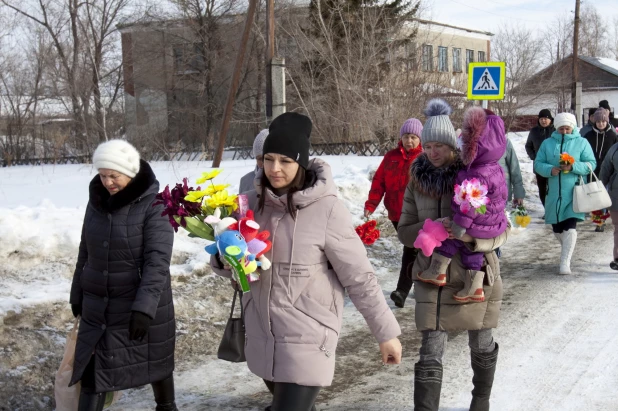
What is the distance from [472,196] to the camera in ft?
12.4

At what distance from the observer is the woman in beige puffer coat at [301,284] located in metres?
2.99

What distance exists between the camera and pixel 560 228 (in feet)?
26.7

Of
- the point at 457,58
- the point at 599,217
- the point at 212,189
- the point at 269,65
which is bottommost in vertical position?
the point at 599,217

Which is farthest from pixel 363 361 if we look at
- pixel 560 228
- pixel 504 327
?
pixel 560 228

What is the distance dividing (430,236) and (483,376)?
3.08 ft

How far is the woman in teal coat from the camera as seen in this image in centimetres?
785

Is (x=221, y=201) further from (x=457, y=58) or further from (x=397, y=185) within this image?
(x=457, y=58)

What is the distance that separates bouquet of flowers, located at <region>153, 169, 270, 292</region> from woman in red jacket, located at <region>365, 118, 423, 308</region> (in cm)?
351

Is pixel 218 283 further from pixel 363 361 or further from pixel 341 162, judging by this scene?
pixel 341 162

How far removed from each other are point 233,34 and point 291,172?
37451 mm

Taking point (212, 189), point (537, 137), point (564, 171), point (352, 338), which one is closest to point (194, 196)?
point (212, 189)

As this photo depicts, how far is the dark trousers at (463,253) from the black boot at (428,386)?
604 mm

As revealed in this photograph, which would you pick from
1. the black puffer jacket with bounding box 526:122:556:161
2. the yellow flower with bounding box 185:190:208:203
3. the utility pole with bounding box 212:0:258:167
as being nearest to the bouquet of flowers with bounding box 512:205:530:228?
the yellow flower with bounding box 185:190:208:203

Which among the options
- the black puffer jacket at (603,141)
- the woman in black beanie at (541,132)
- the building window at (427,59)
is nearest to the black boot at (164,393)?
the black puffer jacket at (603,141)
